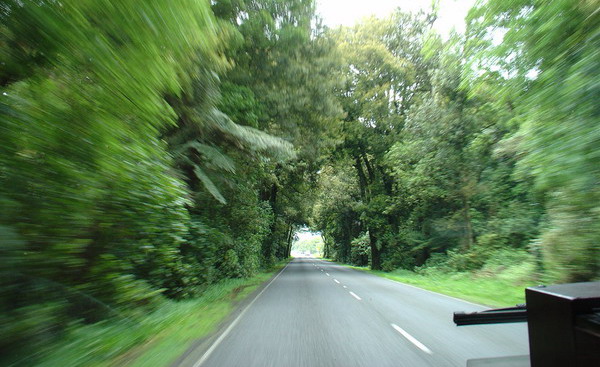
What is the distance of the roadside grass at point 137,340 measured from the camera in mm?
4305

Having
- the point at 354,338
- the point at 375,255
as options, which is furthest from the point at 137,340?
the point at 375,255

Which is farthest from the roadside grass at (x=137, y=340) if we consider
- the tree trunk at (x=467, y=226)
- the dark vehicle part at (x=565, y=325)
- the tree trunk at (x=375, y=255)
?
the tree trunk at (x=375, y=255)

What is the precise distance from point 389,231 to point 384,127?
9100 millimetres

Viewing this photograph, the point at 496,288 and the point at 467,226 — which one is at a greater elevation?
the point at 467,226

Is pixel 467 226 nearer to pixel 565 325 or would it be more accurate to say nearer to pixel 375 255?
pixel 375 255

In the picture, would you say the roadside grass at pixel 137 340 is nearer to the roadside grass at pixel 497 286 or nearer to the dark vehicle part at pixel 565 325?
the dark vehicle part at pixel 565 325

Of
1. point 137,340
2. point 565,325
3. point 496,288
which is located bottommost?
point 137,340

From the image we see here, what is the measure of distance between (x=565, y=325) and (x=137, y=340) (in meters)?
5.86

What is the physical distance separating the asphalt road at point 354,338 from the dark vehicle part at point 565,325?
3.02 m

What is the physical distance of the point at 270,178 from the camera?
20.1 metres

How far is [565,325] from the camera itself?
177 cm

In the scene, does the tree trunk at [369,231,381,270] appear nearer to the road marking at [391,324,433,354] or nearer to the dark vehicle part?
the road marking at [391,324,433,354]

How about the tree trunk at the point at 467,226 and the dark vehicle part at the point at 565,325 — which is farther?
the tree trunk at the point at 467,226

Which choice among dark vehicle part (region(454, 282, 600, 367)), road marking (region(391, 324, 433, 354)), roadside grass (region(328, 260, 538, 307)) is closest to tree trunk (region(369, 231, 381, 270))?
roadside grass (region(328, 260, 538, 307))
